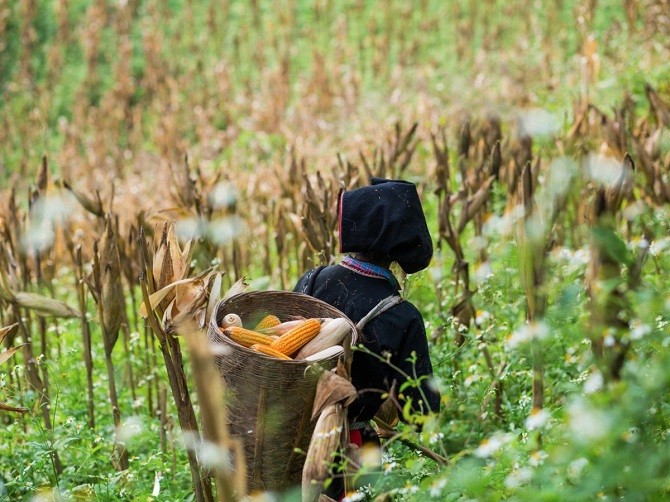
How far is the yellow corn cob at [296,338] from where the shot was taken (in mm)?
2125

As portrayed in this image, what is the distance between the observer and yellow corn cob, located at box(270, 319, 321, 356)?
6.97 feet

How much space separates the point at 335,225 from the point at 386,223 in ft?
3.65

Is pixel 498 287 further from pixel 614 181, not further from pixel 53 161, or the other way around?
pixel 53 161

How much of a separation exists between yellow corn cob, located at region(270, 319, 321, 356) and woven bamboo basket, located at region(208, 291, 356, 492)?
0.11m

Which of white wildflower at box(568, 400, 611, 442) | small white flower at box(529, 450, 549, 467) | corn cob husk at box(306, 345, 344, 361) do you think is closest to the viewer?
white wildflower at box(568, 400, 611, 442)

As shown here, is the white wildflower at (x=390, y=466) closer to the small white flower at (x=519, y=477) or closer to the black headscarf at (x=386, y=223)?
the small white flower at (x=519, y=477)

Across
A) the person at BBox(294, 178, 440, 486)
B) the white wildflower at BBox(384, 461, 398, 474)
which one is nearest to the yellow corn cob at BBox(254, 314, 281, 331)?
the person at BBox(294, 178, 440, 486)

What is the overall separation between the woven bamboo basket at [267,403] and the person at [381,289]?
0.61 ft

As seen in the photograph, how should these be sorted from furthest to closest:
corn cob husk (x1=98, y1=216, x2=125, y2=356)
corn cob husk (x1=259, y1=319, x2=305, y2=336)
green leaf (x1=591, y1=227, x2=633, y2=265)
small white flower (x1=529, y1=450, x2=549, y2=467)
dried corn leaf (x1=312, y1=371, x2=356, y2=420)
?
1. corn cob husk (x1=98, y1=216, x2=125, y2=356)
2. corn cob husk (x1=259, y1=319, x2=305, y2=336)
3. dried corn leaf (x1=312, y1=371, x2=356, y2=420)
4. small white flower (x1=529, y1=450, x2=549, y2=467)
5. green leaf (x1=591, y1=227, x2=633, y2=265)

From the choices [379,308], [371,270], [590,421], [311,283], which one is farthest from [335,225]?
[590,421]

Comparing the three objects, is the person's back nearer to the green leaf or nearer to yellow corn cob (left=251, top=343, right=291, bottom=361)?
yellow corn cob (left=251, top=343, right=291, bottom=361)

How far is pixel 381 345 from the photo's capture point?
234 cm

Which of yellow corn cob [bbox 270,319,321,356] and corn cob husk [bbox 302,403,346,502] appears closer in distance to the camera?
corn cob husk [bbox 302,403,346,502]

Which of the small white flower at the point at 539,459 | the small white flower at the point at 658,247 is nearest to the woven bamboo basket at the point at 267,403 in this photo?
the small white flower at the point at 539,459
